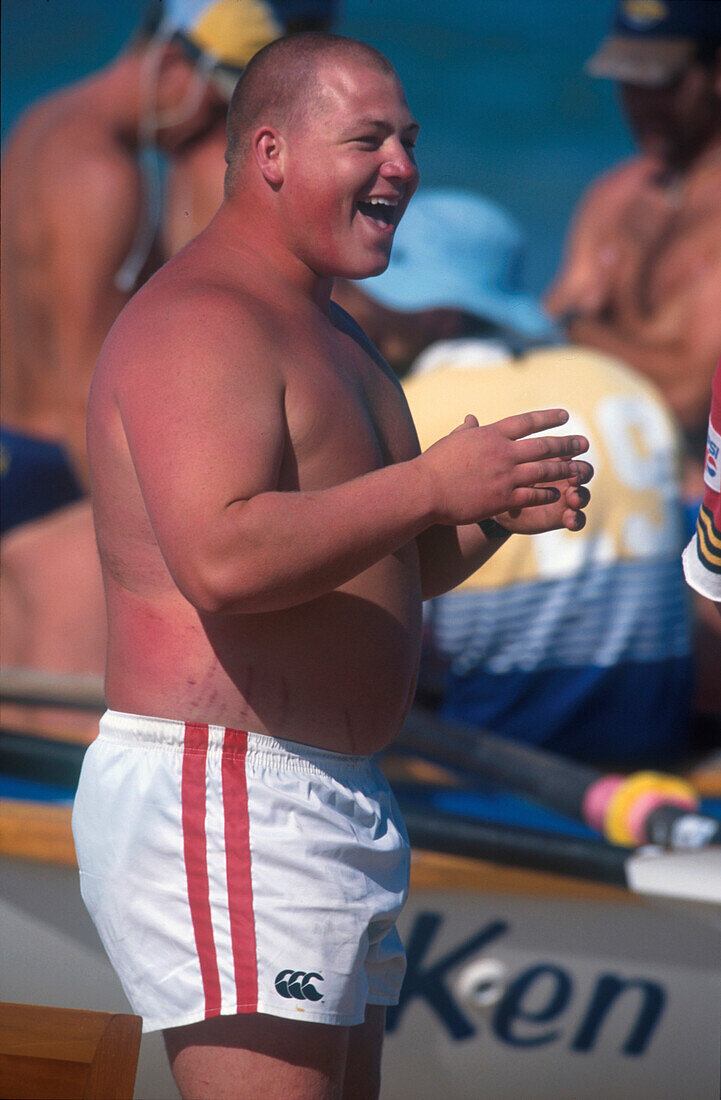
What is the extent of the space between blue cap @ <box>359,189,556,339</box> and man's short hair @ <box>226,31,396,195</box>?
4.65 ft

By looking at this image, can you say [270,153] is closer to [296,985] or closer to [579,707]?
[296,985]

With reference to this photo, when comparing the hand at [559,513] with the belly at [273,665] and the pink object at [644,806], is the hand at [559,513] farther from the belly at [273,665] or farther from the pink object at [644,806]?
the pink object at [644,806]

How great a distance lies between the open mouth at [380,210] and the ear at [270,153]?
0.22 feet

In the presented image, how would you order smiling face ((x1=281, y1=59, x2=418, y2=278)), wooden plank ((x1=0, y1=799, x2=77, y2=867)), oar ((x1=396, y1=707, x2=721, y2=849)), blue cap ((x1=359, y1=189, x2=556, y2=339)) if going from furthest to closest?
1. blue cap ((x1=359, y1=189, x2=556, y2=339))
2. oar ((x1=396, y1=707, x2=721, y2=849))
3. wooden plank ((x1=0, y1=799, x2=77, y2=867))
4. smiling face ((x1=281, y1=59, x2=418, y2=278))

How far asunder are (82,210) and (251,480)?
7.38 feet

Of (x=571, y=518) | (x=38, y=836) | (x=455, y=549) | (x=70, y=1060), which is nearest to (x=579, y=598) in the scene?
(x=38, y=836)

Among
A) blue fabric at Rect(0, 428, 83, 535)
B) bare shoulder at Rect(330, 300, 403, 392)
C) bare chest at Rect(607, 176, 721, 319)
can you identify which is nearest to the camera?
bare shoulder at Rect(330, 300, 403, 392)

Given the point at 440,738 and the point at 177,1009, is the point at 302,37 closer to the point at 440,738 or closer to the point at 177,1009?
the point at 177,1009

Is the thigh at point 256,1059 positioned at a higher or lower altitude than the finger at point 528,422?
lower

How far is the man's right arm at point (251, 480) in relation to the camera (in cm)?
75

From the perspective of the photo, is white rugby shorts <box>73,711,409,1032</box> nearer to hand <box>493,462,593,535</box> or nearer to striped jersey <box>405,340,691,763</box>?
hand <box>493,462,593,535</box>

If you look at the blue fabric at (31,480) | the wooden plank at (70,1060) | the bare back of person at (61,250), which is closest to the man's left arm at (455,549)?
the wooden plank at (70,1060)

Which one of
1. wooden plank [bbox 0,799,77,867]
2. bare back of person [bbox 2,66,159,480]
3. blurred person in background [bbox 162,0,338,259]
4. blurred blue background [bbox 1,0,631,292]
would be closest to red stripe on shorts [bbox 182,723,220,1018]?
wooden plank [bbox 0,799,77,867]

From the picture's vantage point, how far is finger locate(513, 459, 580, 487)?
797 millimetres
